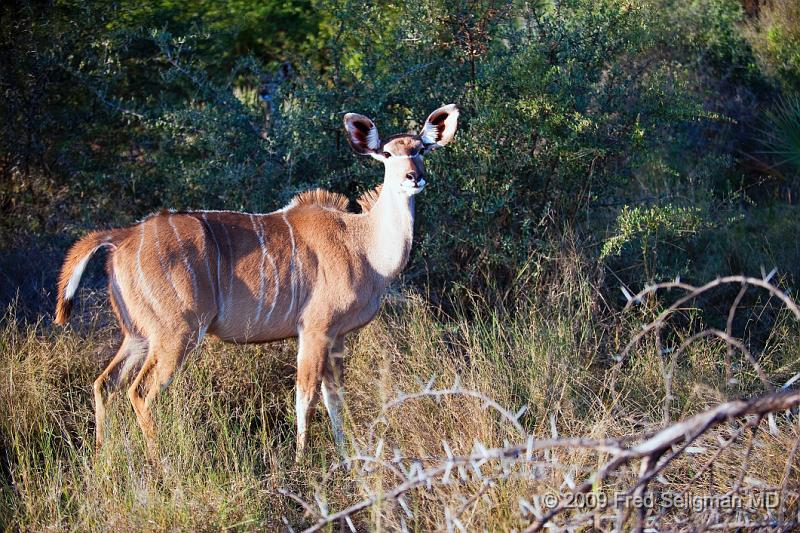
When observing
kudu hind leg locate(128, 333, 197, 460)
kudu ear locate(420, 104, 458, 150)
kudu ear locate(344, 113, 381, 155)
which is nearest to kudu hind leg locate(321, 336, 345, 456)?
kudu hind leg locate(128, 333, 197, 460)

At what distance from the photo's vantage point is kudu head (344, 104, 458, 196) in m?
4.10

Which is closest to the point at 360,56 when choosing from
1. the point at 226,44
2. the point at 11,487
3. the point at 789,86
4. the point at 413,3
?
the point at 413,3

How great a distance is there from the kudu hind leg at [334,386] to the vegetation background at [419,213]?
0.07m

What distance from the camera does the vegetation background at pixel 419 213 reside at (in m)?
3.55

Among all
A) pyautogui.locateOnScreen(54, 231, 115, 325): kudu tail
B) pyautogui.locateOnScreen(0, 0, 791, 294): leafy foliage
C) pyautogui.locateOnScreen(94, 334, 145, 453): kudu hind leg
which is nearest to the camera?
pyautogui.locateOnScreen(54, 231, 115, 325): kudu tail

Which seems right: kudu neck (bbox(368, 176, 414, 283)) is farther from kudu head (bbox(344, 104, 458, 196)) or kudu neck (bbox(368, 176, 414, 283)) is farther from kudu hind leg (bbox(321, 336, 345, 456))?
kudu hind leg (bbox(321, 336, 345, 456))

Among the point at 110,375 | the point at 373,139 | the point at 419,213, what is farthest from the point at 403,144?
the point at 110,375

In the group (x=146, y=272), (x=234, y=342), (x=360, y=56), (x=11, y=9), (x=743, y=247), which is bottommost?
(x=743, y=247)

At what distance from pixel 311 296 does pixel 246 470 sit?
0.93 m

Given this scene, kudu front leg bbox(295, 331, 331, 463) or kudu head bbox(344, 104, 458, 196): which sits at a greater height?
kudu head bbox(344, 104, 458, 196)

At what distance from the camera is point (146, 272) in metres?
3.80

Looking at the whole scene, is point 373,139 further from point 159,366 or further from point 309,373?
point 159,366

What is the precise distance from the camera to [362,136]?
4.33 meters

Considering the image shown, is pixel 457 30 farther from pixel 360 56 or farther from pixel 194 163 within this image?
pixel 194 163
